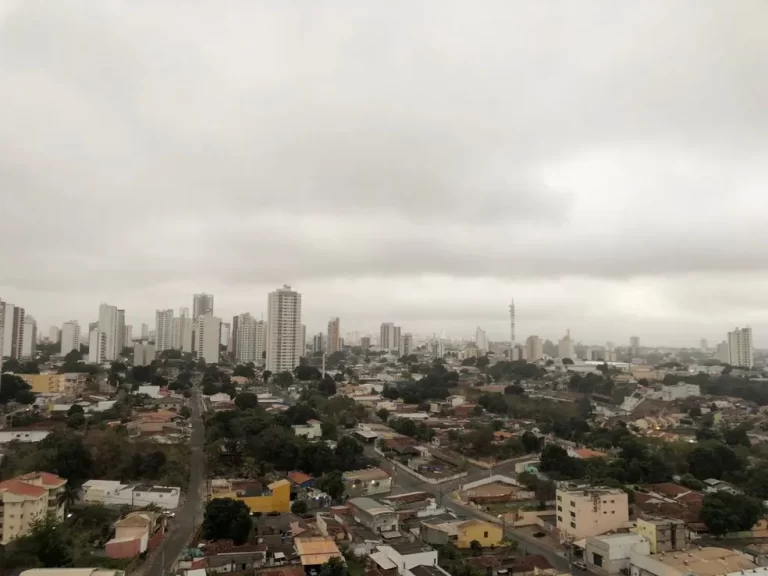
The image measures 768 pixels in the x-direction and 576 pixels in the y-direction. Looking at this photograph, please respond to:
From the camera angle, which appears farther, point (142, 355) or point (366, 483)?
point (142, 355)

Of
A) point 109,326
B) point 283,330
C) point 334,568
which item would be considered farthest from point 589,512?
point 109,326

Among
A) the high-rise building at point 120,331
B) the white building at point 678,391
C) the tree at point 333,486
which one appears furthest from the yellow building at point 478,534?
the high-rise building at point 120,331

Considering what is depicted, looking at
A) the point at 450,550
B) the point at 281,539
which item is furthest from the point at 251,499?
the point at 450,550

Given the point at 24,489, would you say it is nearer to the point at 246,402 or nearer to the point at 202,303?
the point at 246,402

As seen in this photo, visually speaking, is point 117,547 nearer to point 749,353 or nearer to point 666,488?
point 666,488

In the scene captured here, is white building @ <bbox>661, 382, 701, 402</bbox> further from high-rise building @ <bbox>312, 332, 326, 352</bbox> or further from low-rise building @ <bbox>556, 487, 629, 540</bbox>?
high-rise building @ <bbox>312, 332, 326, 352</bbox>
